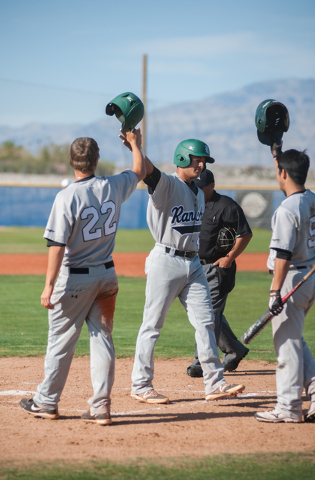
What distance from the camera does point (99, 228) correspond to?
13.5 feet

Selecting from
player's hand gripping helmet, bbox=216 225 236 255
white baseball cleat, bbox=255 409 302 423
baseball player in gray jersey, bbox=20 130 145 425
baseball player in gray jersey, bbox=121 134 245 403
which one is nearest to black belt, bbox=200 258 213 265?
player's hand gripping helmet, bbox=216 225 236 255

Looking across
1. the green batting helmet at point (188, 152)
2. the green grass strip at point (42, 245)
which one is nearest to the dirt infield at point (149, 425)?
the green batting helmet at point (188, 152)

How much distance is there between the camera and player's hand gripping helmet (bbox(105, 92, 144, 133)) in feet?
15.0

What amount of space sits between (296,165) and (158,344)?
13.3 ft

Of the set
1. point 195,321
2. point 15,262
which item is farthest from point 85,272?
point 15,262

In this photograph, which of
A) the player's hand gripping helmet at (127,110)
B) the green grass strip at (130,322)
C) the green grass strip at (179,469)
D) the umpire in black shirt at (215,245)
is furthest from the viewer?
the green grass strip at (130,322)

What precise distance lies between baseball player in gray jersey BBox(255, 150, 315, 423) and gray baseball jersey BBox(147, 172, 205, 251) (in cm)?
88

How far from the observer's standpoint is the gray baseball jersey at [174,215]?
188 inches

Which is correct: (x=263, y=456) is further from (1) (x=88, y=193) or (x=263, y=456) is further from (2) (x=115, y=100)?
(2) (x=115, y=100)

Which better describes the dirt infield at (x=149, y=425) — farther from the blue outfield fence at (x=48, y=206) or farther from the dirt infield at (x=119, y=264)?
the blue outfield fence at (x=48, y=206)

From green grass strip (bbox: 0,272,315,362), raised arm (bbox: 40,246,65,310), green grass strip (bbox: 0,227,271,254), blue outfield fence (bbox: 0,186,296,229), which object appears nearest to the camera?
raised arm (bbox: 40,246,65,310)

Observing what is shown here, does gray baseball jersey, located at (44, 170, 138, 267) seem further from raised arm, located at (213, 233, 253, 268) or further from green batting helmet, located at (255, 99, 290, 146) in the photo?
raised arm, located at (213, 233, 253, 268)

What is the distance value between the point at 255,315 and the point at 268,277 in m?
5.92

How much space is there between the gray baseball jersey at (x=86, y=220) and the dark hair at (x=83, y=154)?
11 centimetres
